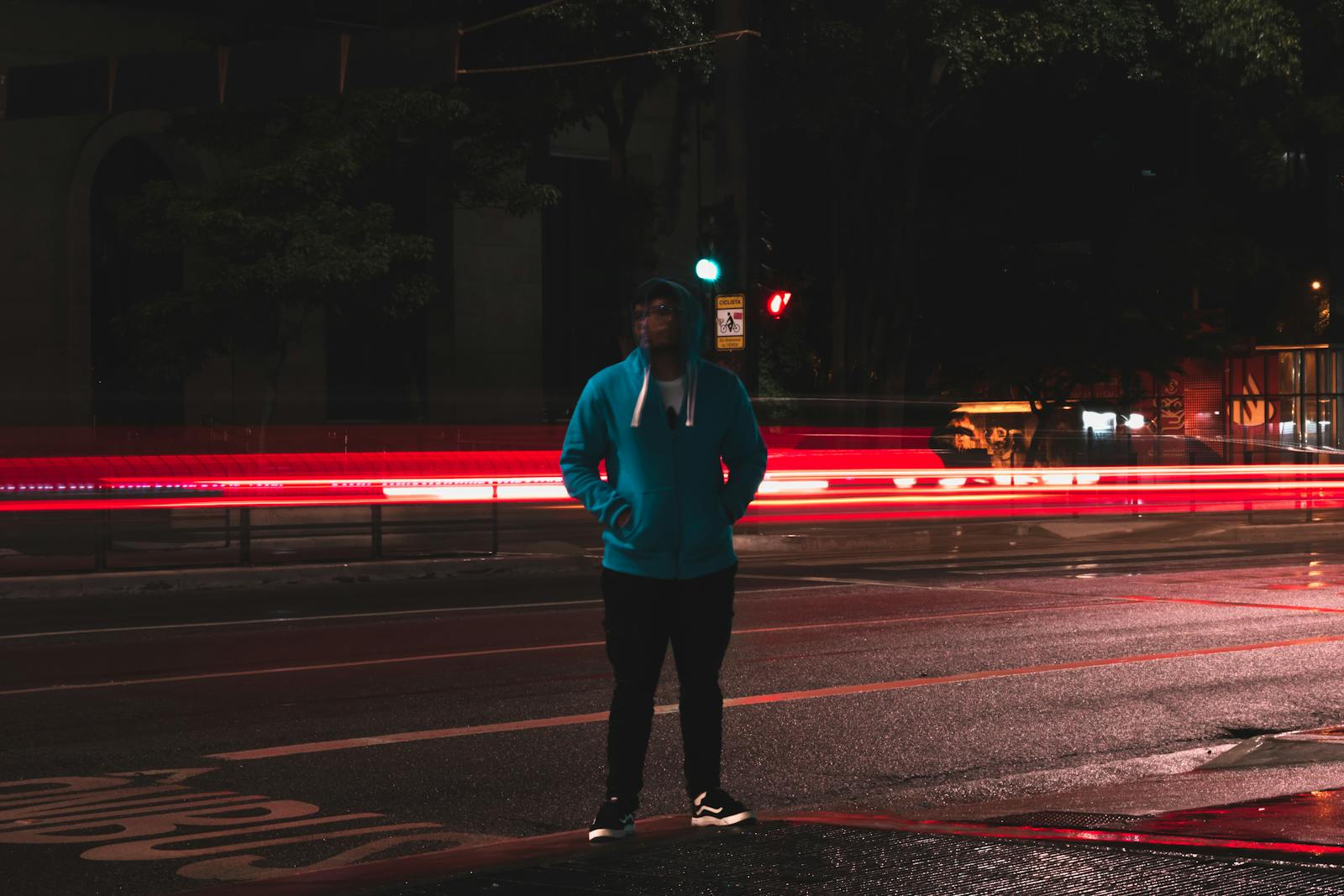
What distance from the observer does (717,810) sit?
19.5 feet

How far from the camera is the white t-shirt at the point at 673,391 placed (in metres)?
5.92

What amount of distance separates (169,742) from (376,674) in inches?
93.2

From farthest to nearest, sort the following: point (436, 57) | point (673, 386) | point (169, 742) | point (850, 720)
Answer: point (436, 57)
point (850, 720)
point (169, 742)
point (673, 386)

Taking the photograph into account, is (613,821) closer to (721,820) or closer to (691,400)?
(721,820)

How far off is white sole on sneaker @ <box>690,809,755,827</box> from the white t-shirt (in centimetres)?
136

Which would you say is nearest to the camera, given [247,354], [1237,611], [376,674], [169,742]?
[169,742]

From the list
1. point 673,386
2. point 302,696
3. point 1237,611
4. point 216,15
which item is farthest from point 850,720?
point 216,15

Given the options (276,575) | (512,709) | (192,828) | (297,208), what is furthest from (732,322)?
(192,828)

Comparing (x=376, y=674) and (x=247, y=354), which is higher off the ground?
(x=247, y=354)

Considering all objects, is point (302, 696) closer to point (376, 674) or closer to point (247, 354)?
point (376, 674)

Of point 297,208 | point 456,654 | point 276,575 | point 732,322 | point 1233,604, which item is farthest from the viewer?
point 297,208

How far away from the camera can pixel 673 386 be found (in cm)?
594

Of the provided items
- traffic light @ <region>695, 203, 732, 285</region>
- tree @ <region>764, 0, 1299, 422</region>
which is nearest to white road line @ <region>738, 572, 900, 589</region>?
traffic light @ <region>695, 203, 732, 285</region>

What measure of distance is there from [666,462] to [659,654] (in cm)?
66
